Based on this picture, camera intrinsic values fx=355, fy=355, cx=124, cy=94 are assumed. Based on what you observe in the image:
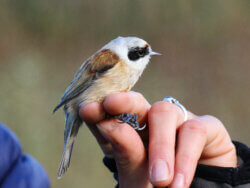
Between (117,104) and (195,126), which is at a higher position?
(117,104)

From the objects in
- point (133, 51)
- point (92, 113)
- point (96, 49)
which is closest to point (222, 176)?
point (92, 113)

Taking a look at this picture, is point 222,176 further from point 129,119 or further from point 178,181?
point 129,119

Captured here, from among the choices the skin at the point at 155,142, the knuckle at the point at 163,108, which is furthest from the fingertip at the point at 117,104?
the knuckle at the point at 163,108

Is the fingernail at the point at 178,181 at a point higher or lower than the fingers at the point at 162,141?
lower

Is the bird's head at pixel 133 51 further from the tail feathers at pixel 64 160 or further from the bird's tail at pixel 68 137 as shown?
the tail feathers at pixel 64 160

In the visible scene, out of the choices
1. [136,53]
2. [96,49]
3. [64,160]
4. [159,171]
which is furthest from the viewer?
[96,49]

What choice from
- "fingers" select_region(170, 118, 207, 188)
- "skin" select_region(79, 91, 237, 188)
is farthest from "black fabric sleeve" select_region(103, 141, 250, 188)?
"fingers" select_region(170, 118, 207, 188)
